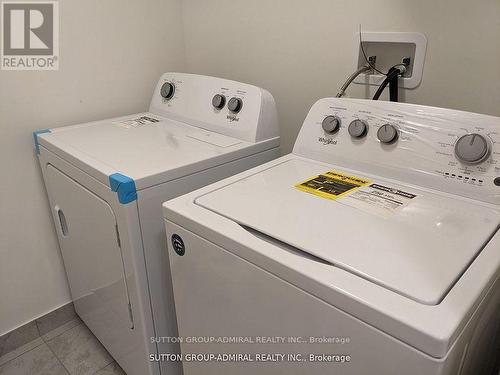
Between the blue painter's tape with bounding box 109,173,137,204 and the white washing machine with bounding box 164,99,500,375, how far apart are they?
0.52ft

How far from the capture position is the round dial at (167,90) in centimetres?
159

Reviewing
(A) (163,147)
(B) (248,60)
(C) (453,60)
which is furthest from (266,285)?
(B) (248,60)

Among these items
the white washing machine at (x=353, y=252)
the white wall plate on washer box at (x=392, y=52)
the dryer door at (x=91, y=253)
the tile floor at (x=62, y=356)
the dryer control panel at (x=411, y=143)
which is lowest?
the tile floor at (x=62, y=356)

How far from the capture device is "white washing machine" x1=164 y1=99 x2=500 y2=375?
1.94 ft

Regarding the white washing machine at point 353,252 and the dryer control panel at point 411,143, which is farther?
the dryer control panel at point 411,143

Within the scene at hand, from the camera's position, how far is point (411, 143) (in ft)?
3.12

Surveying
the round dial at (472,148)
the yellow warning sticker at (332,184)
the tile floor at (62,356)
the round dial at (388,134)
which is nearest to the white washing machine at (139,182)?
the tile floor at (62,356)

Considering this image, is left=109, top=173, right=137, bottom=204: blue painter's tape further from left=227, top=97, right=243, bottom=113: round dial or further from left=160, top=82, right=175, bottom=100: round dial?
left=160, top=82, right=175, bottom=100: round dial

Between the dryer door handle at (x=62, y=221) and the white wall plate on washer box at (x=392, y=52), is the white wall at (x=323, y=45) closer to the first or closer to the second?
the white wall plate on washer box at (x=392, y=52)

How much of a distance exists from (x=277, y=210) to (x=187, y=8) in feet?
4.32

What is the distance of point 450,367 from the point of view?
57 centimetres

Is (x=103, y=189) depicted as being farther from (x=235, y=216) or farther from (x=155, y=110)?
(x=155, y=110)

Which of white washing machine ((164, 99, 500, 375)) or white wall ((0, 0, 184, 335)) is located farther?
white wall ((0, 0, 184, 335))

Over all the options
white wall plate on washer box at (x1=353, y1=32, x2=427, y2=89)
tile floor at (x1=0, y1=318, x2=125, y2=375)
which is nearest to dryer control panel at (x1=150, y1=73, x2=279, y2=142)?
white wall plate on washer box at (x1=353, y1=32, x2=427, y2=89)
